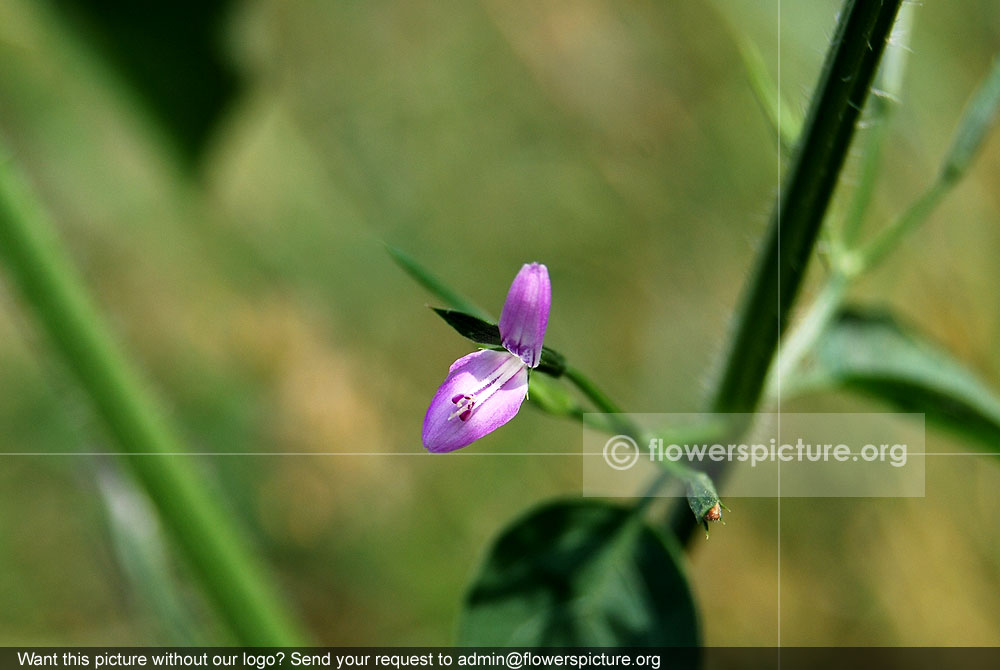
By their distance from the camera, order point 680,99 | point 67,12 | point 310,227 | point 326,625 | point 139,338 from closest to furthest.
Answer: point 67,12, point 326,625, point 139,338, point 310,227, point 680,99

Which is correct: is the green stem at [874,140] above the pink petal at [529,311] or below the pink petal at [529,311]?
below

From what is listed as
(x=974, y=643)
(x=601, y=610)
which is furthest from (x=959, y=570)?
(x=601, y=610)

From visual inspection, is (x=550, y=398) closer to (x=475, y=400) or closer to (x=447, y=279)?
(x=475, y=400)

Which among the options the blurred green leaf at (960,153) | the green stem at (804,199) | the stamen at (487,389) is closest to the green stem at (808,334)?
the blurred green leaf at (960,153)

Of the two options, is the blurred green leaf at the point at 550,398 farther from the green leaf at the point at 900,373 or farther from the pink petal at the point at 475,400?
the green leaf at the point at 900,373

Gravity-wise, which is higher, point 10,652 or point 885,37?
point 885,37

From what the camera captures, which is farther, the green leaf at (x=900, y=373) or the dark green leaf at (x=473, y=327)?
the green leaf at (x=900, y=373)

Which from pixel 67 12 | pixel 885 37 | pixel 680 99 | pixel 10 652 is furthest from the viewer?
pixel 680 99

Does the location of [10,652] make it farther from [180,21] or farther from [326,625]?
[180,21]
